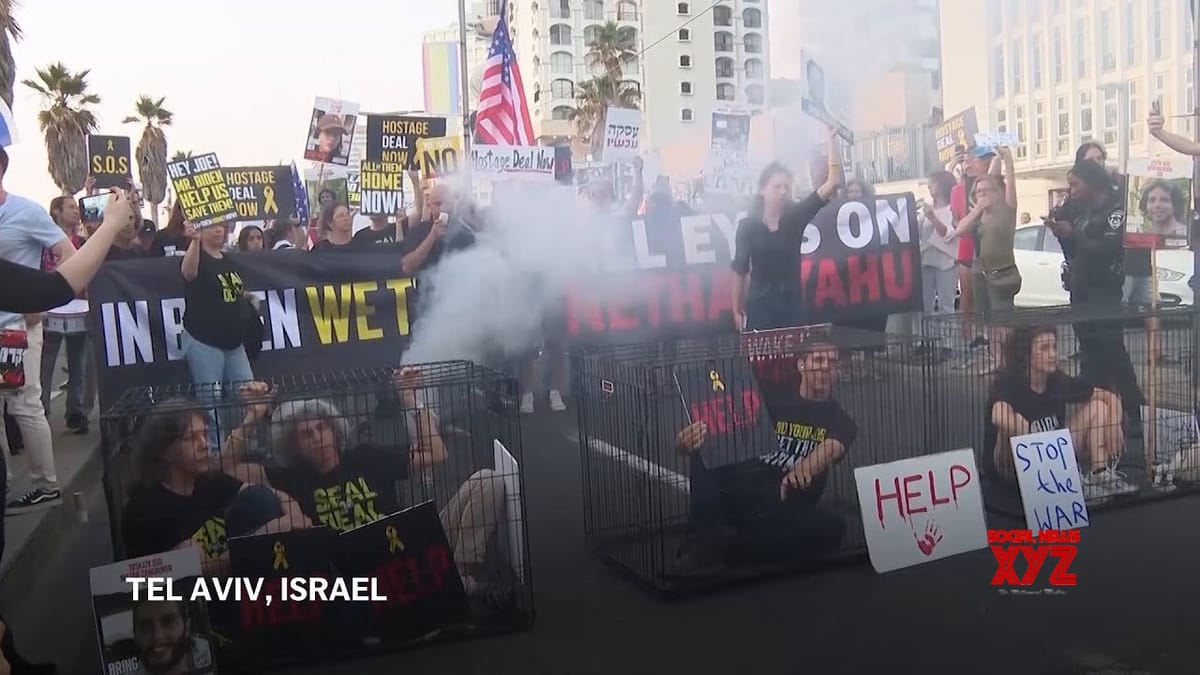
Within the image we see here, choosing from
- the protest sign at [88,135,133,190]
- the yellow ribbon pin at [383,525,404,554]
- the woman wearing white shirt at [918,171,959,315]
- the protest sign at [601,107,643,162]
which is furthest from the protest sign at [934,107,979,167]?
the protest sign at [88,135,133,190]

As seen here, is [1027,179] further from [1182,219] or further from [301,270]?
[301,270]

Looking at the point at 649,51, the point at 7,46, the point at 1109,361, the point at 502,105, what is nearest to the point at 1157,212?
the point at 1109,361

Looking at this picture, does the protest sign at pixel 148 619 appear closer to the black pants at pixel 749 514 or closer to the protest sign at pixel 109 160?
the black pants at pixel 749 514

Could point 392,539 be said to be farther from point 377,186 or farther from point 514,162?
point 377,186

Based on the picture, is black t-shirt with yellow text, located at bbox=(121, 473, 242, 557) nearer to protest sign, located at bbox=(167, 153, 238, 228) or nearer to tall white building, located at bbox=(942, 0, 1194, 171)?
protest sign, located at bbox=(167, 153, 238, 228)

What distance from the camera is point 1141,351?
17.2ft

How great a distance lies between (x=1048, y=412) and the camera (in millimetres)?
4914

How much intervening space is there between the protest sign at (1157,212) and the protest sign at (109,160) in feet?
30.1

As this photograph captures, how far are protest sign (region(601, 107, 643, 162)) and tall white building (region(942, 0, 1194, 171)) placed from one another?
3.87 m

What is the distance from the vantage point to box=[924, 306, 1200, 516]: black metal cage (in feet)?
16.1

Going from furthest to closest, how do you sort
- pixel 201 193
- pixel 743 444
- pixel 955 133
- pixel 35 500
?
1. pixel 955 133
2. pixel 201 193
3. pixel 35 500
4. pixel 743 444

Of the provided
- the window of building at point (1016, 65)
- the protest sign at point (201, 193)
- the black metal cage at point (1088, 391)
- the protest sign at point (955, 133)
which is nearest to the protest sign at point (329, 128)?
the protest sign at point (201, 193)

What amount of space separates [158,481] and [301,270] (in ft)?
11.0

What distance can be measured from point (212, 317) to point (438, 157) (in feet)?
14.0
